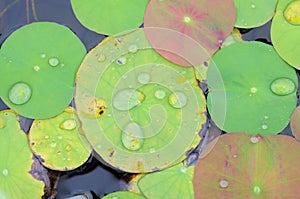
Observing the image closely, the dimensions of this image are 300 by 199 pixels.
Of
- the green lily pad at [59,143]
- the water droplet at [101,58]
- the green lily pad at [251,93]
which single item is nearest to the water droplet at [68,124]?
the green lily pad at [59,143]

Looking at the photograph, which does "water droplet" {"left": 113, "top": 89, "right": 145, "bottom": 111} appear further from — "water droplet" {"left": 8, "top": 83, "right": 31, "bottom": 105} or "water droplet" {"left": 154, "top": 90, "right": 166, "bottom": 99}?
"water droplet" {"left": 8, "top": 83, "right": 31, "bottom": 105}

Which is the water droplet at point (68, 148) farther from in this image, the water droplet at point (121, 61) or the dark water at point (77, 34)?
the water droplet at point (121, 61)

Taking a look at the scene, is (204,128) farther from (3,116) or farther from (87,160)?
(3,116)

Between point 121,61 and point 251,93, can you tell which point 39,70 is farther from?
point 251,93

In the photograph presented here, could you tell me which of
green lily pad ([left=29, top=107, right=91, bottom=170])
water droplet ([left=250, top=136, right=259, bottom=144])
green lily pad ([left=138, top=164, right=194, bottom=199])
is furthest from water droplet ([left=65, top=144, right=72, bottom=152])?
water droplet ([left=250, top=136, right=259, bottom=144])

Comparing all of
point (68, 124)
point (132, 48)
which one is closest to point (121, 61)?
point (132, 48)

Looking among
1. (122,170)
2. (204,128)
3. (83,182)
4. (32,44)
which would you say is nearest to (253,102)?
(204,128)
